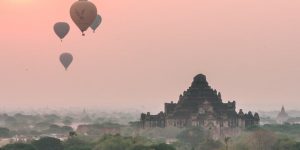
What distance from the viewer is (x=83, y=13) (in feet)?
291

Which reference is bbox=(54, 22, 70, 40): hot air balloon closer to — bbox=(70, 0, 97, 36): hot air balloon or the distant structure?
bbox=(70, 0, 97, 36): hot air balloon

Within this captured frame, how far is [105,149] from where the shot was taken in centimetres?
10569

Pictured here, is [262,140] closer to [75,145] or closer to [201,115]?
[75,145]

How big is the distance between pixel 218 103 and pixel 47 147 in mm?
65687

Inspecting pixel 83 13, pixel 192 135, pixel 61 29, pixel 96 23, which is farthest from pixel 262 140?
pixel 192 135

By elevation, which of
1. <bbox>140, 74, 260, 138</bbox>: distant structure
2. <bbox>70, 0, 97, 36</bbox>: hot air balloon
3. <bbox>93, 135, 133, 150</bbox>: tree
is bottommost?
<bbox>93, 135, 133, 150</bbox>: tree

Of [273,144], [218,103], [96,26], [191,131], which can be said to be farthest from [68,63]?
[218,103]

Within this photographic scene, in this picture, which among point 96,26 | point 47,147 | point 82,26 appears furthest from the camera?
point 47,147

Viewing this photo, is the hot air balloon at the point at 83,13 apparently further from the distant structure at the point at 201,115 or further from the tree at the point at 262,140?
the distant structure at the point at 201,115

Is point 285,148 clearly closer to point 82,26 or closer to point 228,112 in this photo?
point 82,26

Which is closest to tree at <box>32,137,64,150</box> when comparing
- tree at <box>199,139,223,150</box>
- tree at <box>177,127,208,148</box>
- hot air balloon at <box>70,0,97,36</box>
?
tree at <box>199,139,223,150</box>

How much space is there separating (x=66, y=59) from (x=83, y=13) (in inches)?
979

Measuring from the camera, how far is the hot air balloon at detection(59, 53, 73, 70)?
11138cm

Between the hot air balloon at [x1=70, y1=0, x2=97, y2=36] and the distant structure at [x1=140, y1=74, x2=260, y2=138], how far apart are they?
282 ft
